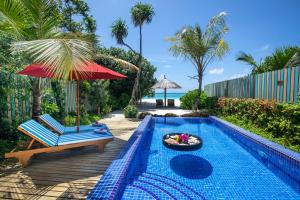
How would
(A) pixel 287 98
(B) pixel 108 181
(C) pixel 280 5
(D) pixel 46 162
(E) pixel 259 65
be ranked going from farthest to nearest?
(E) pixel 259 65
(C) pixel 280 5
(A) pixel 287 98
(D) pixel 46 162
(B) pixel 108 181

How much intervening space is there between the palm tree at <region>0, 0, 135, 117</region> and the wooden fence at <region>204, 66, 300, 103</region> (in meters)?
6.19

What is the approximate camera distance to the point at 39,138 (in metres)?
4.36

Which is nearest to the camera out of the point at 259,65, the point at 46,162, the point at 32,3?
the point at 46,162

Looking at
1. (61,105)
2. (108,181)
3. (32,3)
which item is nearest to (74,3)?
(61,105)

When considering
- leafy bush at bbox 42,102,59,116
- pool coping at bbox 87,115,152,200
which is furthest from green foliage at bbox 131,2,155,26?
pool coping at bbox 87,115,152,200

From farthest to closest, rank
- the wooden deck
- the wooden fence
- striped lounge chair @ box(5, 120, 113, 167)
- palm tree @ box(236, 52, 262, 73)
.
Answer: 1. palm tree @ box(236, 52, 262, 73)
2. the wooden fence
3. striped lounge chair @ box(5, 120, 113, 167)
4. the wooden deck

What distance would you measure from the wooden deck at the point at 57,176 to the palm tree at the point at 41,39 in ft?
5.93

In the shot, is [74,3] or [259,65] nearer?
[259,65]

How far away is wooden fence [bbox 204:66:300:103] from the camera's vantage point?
22.7ft

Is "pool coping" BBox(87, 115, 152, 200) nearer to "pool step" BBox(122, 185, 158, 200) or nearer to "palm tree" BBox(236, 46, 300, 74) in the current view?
"pool step" BBox(122, 185, 158, 200)

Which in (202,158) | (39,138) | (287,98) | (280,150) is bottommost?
(202,158)

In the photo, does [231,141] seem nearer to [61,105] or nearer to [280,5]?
[61,105]

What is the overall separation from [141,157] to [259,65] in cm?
1347

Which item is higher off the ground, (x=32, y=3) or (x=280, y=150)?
(x=32, y=3)
